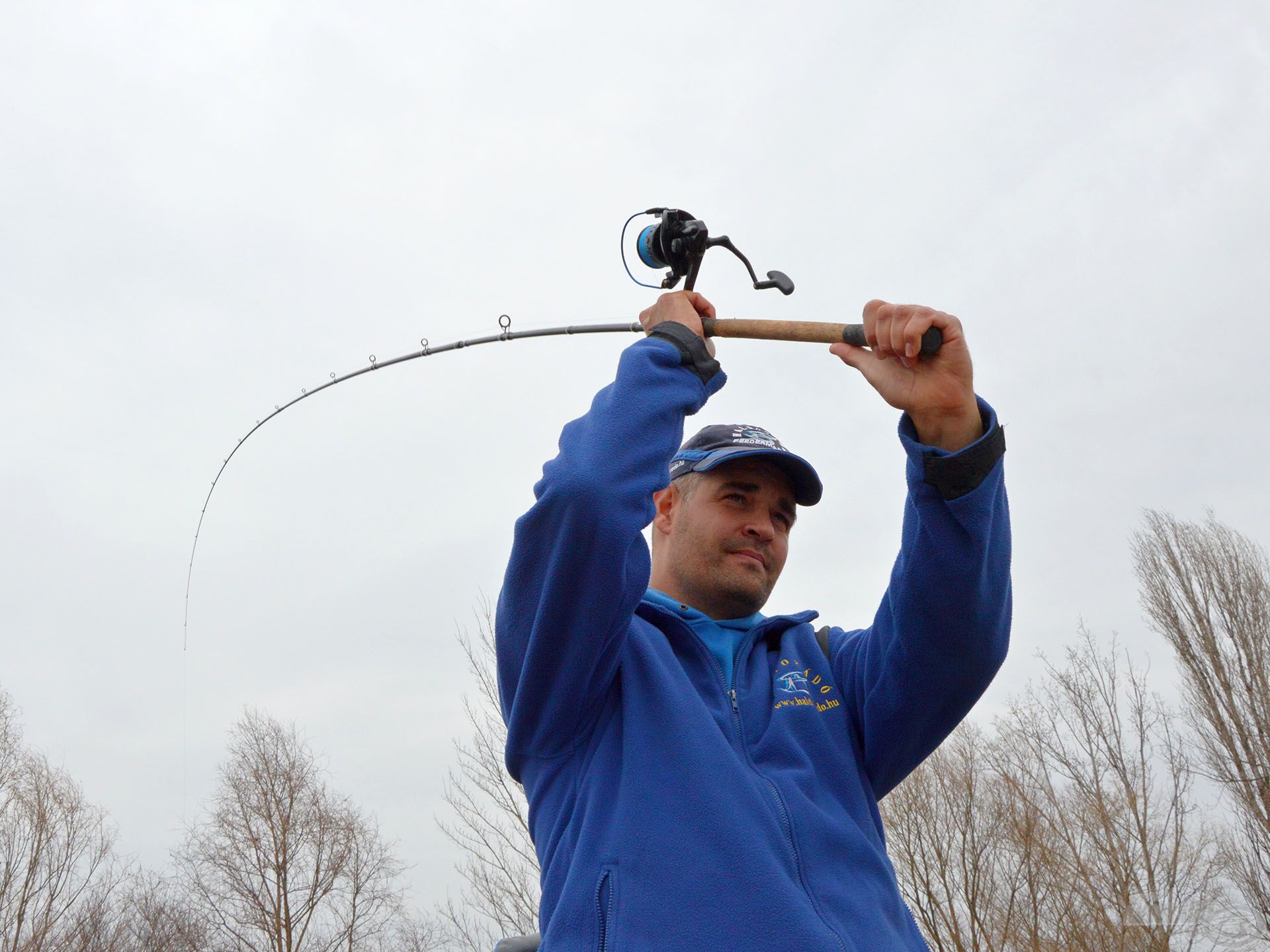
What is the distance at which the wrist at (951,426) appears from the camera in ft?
7.89

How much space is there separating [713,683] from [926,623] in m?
0.53

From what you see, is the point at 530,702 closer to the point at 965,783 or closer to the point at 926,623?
the point at 926,623

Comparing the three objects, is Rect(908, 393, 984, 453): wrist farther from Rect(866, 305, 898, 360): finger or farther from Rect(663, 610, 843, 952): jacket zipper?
Rect(663, 610, 843, 952): jacket zipper

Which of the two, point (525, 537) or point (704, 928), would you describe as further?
point (525, 537)

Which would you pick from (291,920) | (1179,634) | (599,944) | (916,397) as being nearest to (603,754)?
(599,944)

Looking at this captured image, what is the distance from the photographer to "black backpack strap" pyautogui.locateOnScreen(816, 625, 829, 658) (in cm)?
278

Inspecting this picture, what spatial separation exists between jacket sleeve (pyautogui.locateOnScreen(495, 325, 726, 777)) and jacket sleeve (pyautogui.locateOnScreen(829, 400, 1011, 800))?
2.01 feet

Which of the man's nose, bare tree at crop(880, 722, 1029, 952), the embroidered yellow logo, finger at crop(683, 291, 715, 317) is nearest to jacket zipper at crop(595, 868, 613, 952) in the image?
the embroidered yellow logo

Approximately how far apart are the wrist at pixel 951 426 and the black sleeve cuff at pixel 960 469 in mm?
37

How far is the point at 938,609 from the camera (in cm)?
241

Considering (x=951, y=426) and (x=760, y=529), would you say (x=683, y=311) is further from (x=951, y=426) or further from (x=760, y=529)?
(x=951, y=426)

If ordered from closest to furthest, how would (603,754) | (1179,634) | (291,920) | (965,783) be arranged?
1. (603,754)
2. (965,783)
3. (1179,634)
4. (291,920)

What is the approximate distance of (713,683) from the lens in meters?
2.52

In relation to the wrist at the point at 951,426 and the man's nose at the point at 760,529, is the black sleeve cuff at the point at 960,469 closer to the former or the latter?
the wrist at the point at 951,426
